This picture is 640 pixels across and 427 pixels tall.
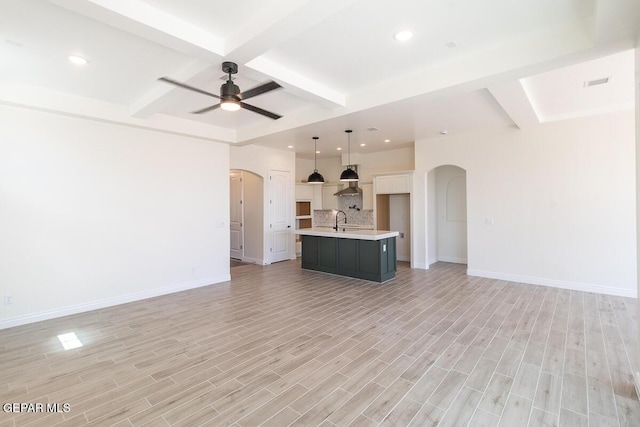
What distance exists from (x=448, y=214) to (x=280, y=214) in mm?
4412

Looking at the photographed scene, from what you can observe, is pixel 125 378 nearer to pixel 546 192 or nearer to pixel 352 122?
pixel 352 122

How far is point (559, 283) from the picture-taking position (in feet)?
18.0

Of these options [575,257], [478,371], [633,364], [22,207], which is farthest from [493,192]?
A: [22,207]

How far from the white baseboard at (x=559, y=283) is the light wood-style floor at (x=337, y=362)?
287mm

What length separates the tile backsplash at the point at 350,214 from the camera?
29.4 ft

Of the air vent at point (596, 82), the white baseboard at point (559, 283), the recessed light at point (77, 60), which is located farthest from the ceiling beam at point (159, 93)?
the white baseboard at point (559, 283)

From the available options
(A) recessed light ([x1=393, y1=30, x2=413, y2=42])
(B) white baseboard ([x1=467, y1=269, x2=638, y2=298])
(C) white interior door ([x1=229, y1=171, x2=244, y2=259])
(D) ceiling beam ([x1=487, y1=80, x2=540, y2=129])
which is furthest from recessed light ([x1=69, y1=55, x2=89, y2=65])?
(B) white baseboard ([x1=467, y1=269, x2=638, y2=298])

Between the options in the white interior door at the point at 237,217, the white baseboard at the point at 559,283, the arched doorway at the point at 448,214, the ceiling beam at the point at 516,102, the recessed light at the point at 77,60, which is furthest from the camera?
the white interior door at the point at 237,217

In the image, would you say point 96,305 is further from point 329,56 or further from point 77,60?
point 329,56

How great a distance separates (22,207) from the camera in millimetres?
4039

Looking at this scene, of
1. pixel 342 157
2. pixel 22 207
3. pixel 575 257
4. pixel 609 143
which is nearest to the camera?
pixel 22 207

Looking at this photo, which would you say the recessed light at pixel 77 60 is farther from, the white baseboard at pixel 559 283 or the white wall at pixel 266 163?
the white baseboard at pixel 559 283

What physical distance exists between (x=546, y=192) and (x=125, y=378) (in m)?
6.76

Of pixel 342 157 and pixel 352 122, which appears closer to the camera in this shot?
pixel 352 122
